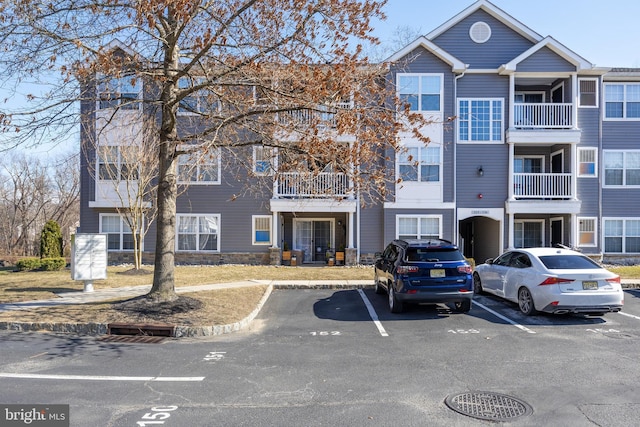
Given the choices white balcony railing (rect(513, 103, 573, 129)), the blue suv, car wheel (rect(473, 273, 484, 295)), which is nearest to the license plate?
the blue suv

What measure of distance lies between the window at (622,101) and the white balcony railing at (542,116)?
235 centimetres

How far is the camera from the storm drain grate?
320 inches

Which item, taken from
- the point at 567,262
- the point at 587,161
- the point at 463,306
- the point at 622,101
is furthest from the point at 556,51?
the point at 463,306

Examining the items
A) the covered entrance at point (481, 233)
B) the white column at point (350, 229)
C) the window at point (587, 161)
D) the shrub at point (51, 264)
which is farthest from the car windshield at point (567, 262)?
the shrub at point (51, 264)

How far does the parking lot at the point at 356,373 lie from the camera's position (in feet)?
15.6

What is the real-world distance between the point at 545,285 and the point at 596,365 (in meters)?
3.18

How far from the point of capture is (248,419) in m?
4.63

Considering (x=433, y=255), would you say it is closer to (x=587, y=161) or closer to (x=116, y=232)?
(x=587, y=161)

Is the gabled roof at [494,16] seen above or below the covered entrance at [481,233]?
above

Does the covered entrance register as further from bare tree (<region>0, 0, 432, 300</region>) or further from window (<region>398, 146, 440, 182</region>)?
bare tree (<region>0, 0, 432, 300</region>)

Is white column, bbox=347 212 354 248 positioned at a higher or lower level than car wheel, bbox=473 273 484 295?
higher

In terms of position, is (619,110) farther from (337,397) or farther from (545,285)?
(337,397)

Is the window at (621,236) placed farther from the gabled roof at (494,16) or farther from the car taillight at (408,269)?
the car taillight at (408,269)

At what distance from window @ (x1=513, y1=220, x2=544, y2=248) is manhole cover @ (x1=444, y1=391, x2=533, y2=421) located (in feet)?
60.7
